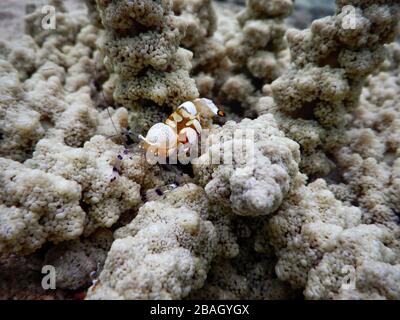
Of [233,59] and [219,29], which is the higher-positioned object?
[219,29]

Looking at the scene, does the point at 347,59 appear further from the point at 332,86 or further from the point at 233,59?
the point at 233,59

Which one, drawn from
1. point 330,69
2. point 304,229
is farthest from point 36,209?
point 330,69

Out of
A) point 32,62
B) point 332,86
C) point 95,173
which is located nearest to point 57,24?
point 32,62

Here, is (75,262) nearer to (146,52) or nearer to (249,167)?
(249,167)

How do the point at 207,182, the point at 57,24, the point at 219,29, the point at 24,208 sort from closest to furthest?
the point at 24,208, the point at 207,182, the point at 57,24, the point at 219,29

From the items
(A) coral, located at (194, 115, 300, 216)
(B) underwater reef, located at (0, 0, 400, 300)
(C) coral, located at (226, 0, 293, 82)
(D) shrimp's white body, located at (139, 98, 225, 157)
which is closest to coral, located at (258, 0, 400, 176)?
(B) underwater reef, located at (0, 0, 400, 300)
